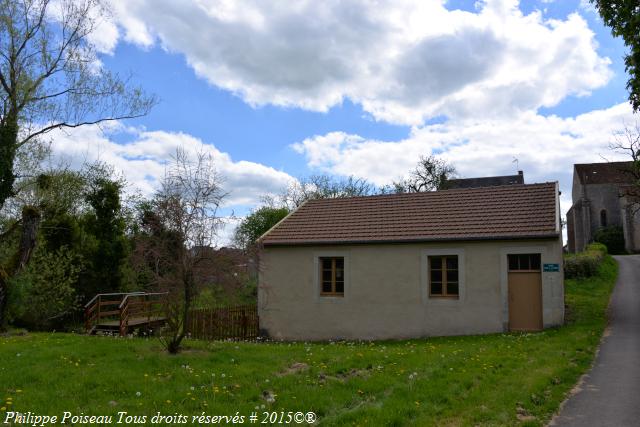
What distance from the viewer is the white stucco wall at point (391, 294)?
52.4 ft

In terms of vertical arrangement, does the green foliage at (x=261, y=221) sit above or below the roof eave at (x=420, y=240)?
above

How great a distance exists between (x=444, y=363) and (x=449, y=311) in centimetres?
698

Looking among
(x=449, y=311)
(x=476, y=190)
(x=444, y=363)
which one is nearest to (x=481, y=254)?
(x=449, y=311)

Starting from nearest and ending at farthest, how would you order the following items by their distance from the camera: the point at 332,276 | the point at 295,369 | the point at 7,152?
the point at 295,369 → the point at 7,152 → the point at 332,276

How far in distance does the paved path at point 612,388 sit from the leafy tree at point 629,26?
6.31 metres

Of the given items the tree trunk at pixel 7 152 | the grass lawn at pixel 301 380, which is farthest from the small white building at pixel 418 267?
the tree trunk at pixel 7 152

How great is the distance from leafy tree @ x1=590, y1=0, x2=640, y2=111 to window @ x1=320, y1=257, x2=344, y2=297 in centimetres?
1043

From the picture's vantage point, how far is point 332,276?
1872 centimetres

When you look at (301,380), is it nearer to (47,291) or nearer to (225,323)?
(225,323)

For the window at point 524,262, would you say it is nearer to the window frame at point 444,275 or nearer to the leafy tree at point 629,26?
the window frame at point 444,275

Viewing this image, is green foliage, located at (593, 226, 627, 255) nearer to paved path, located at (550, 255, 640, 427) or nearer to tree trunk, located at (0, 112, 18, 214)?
paved path, located at (550, 255, 640, 427)

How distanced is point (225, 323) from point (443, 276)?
301 inches

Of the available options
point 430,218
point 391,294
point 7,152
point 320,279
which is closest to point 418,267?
point 391,294

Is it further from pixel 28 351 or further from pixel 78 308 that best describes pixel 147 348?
pixel 78 308
